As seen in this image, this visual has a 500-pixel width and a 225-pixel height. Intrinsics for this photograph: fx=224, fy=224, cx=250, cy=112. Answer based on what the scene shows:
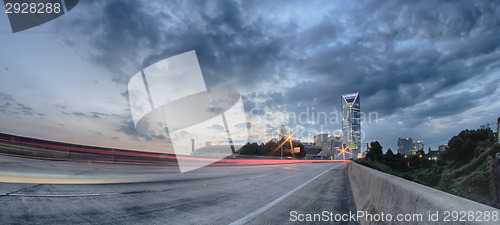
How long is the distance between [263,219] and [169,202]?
2924mm

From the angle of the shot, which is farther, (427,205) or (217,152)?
(217,152)

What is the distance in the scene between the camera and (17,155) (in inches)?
755

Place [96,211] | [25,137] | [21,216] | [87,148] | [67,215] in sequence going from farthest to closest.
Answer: [87,148]
[25,137]
[96,211]
[67,215]
[21,216]

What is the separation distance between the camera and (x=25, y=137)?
1864cm

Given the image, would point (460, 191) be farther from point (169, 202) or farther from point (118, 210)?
point (118, 210)

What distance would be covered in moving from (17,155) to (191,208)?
22.6 m

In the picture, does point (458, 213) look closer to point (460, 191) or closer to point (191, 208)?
point (191, 208)

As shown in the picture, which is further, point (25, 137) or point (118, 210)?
point (25, 137)

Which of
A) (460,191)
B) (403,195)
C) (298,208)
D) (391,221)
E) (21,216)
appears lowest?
(460,191)

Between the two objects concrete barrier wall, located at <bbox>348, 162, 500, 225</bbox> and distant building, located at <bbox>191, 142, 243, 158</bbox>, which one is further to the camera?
distant building, located at <bbox>191, 142, 243, 158</bbox>

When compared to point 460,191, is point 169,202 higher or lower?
higher

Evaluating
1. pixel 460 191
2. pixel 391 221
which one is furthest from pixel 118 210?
pixel 460 191

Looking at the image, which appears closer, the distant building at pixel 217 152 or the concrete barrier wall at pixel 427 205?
the concrete barrier wall at pixel 427 205

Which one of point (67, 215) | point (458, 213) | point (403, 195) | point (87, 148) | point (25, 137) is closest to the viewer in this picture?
point (458, 213)
